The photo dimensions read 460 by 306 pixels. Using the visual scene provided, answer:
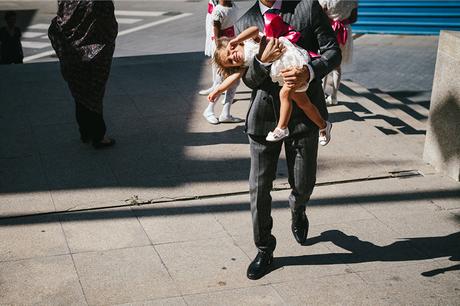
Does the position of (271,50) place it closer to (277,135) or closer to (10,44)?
(277,135)

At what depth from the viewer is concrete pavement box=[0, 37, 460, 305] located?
4645 mm

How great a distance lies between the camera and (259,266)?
4.78m

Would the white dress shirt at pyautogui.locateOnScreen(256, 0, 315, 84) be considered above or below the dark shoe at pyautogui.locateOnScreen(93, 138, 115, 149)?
above

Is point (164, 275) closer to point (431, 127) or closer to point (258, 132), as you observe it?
point (258, 132)

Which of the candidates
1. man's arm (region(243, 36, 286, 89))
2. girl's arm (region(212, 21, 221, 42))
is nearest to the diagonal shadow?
man's arm (region(243, 36, 286, 89))

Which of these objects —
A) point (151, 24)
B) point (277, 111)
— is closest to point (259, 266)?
point (277, 111)

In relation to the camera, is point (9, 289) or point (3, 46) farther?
point (3, 46)

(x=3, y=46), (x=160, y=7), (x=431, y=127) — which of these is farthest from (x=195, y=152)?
(x=160, y=7)

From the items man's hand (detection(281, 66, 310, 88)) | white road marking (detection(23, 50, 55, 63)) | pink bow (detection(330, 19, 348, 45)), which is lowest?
white road marking (detection(23, 50, 55, 63))

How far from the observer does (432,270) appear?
16.0ft

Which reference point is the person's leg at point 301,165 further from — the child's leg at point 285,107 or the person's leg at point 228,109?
the person's leg at point 228,109

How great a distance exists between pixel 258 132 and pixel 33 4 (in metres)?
17.0

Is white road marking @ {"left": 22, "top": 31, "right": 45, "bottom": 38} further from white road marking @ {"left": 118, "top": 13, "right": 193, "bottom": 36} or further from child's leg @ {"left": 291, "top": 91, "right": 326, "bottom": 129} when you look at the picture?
child's leg @ {"left": 291, "top": 91, "right": 326, "bottom": 129}

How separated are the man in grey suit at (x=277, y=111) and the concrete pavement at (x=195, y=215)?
0.46 metres
